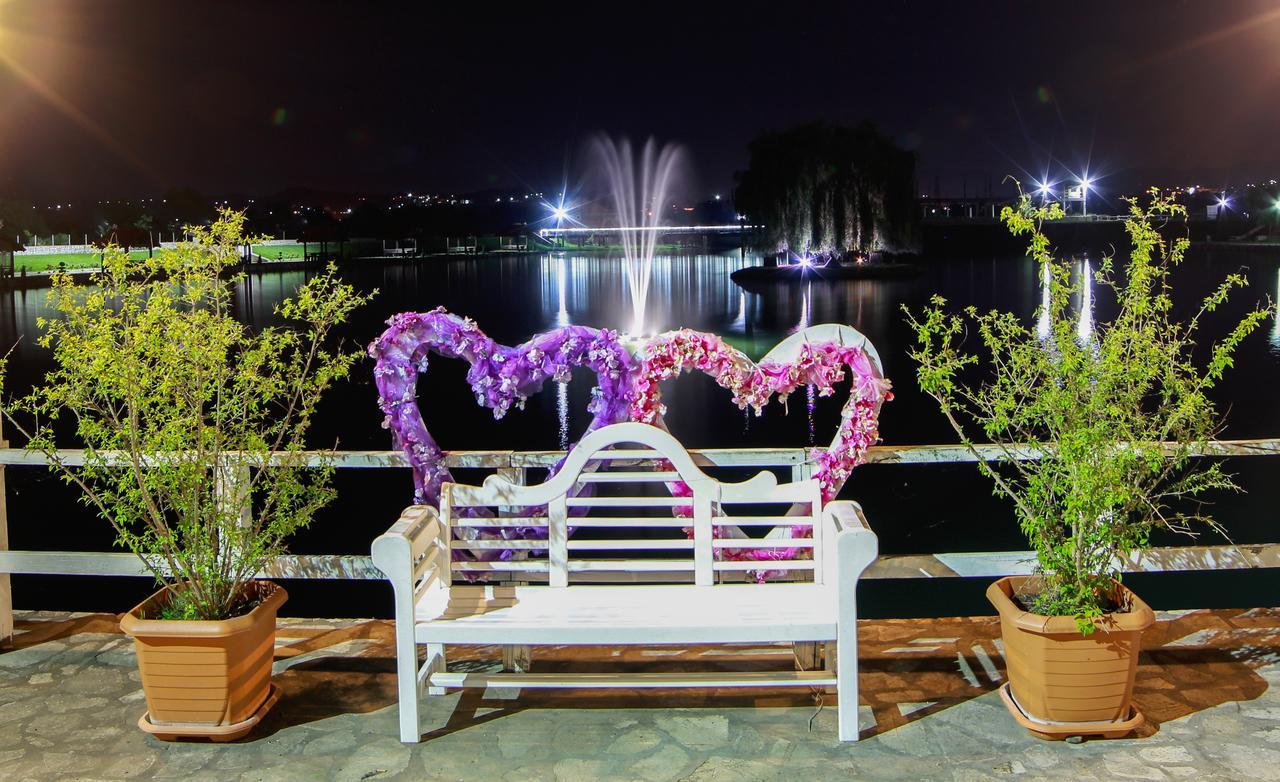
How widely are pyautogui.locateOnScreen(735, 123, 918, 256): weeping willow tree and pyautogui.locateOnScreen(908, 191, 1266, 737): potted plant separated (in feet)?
135

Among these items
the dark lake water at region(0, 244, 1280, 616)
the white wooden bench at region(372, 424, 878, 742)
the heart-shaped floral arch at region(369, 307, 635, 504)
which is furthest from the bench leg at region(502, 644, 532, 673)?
the dark lake water at region(0, 244, 1280, 616)

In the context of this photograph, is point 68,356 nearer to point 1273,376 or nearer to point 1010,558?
point 1010,558

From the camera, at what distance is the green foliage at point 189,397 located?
157 inches

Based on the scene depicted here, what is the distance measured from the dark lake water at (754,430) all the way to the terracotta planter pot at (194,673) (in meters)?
4.64

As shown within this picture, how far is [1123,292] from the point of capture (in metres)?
4.12

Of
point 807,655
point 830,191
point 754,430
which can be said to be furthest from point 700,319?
point 807,655

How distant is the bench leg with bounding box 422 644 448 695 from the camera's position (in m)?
4.24

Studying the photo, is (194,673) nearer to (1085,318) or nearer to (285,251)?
(1085,318)

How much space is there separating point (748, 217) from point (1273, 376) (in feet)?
67.9

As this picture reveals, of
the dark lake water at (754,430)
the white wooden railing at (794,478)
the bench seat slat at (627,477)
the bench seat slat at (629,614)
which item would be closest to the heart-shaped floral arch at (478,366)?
the white wooden railing at (794,478)

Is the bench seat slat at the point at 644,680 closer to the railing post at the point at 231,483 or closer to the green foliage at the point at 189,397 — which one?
the green foliage at the point at 189,397

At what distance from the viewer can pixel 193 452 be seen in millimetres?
4113

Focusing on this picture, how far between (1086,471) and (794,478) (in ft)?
4.05

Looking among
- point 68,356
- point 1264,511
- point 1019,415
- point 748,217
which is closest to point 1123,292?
point 1019,415
